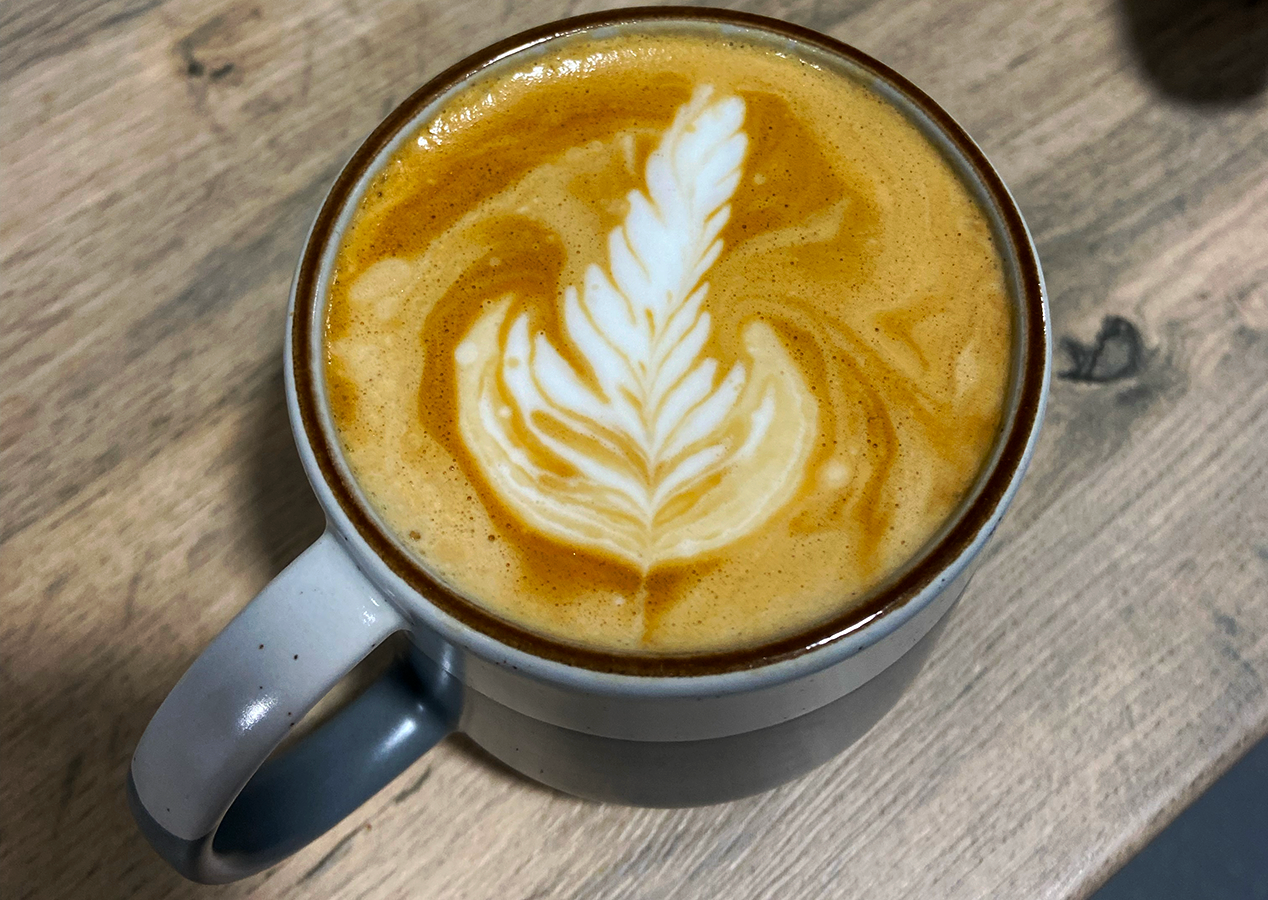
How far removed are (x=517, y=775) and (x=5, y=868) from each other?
1.13ft

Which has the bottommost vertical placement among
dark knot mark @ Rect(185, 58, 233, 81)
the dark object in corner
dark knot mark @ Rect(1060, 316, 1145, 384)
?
dark knot mark @ Rect(1060, 316, 1145, 384)

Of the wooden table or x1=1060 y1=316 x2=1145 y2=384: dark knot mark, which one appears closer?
the wooden table

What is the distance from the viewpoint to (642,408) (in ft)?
2.05

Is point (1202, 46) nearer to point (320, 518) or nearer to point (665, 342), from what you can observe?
point (665, 342)

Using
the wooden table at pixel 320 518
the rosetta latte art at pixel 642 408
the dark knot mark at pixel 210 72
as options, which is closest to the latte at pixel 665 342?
the rosetta latte art at pixel 642 408

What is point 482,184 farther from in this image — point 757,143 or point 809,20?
point 809,20

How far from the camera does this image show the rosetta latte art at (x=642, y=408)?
58 cm

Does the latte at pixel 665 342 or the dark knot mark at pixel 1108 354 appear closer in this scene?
the latte at pixel 665 342

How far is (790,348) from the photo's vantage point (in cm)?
63

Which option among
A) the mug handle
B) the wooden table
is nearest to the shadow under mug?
the mug handle

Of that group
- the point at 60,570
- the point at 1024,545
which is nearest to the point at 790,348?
the point at 1024,545

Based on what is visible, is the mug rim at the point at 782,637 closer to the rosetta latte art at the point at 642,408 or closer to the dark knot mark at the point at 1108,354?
the rosetta latte art at the point at 642,408

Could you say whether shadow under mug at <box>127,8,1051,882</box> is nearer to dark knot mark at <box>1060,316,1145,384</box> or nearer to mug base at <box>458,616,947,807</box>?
mug base at <box>458,616,947,807</box>

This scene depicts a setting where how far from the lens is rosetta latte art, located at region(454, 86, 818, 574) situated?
22.9 inches
